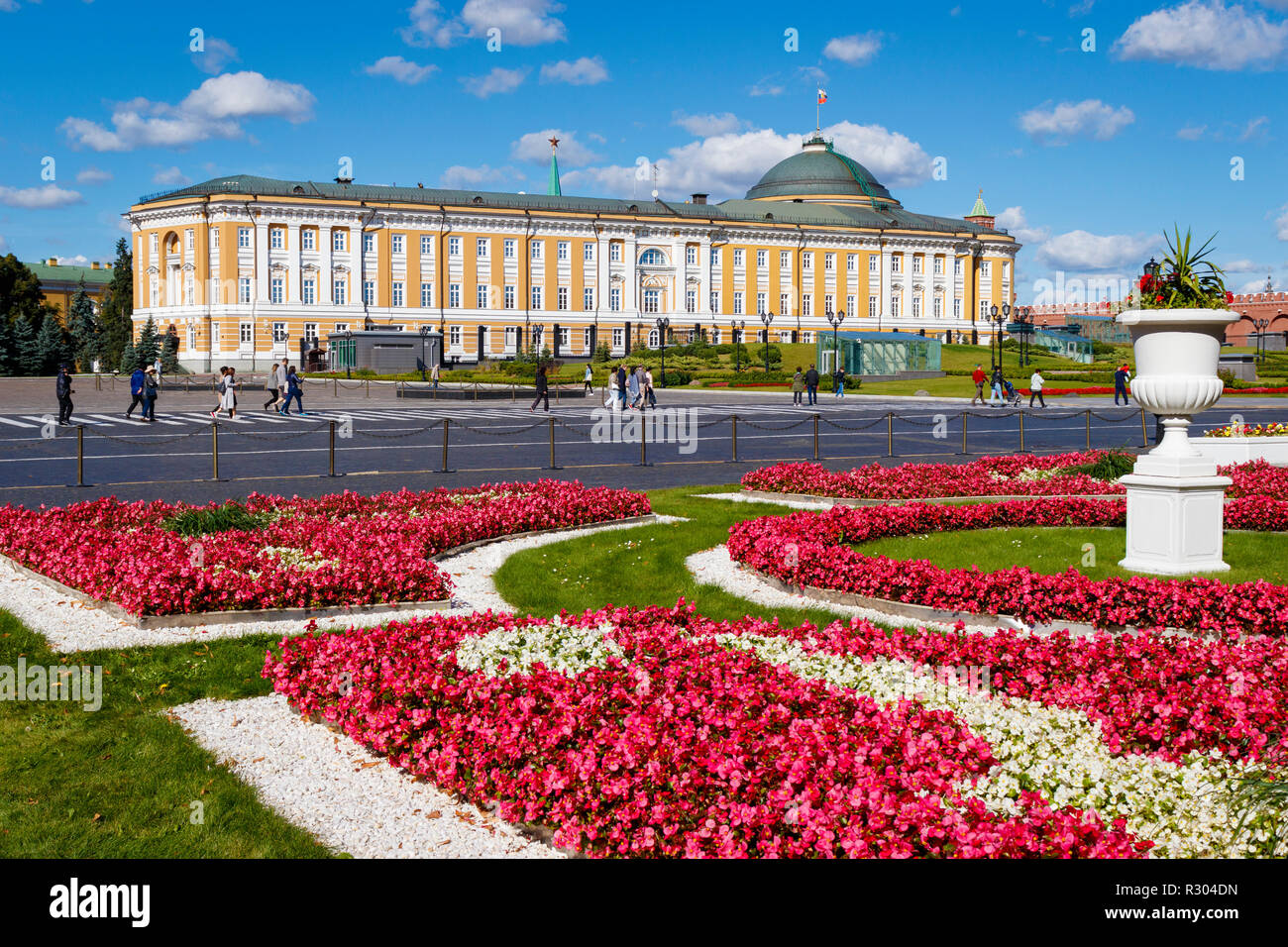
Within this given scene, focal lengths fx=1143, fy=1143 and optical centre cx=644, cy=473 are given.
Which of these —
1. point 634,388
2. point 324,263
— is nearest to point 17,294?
point 324,263

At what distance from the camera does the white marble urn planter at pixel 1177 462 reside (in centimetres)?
936

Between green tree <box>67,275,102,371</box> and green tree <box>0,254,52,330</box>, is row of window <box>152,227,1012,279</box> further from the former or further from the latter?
green tree <box>0,254,52,330</box>

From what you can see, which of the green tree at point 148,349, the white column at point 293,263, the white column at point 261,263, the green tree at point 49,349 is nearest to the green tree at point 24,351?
the green tree at point 49,349

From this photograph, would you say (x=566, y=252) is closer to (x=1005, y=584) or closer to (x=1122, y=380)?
(x=1122, y=380)

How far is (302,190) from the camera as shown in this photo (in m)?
77.6

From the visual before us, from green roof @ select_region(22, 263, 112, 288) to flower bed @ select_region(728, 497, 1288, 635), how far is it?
130325 mm

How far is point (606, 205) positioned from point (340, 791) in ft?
275

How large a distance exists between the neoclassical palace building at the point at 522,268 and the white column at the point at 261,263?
94 millimetres

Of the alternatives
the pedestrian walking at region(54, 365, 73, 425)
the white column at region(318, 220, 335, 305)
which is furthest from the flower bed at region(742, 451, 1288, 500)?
the white column at region(318, 220, 335, 305)

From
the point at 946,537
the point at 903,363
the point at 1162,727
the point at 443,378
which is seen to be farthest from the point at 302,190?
the point at 1162,727

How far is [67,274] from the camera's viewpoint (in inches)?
5064

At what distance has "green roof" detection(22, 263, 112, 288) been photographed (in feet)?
412

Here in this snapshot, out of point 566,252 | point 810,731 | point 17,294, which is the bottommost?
point 810,731

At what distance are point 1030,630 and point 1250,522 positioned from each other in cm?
516
